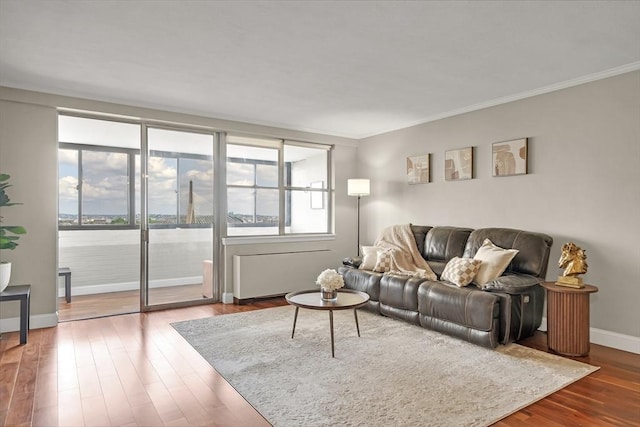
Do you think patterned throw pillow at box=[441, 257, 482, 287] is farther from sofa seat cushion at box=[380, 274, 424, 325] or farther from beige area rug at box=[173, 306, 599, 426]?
beige area rug at box=[173, 306, 599, 426]

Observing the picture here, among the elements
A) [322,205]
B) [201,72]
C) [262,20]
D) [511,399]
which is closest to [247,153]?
[322,205]

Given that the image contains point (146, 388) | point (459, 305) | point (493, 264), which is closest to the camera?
point (146, 388)

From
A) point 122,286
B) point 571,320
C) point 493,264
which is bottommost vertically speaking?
point 122,286

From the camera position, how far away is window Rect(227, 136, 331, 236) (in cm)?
539

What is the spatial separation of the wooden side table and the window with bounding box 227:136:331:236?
3.54 metres

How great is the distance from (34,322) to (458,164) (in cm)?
499

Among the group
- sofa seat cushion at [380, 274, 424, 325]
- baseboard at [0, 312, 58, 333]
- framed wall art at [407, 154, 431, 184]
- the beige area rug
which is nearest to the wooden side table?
the beige area rug

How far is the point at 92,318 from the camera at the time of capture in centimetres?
446

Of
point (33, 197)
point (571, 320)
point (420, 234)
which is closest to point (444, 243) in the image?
point (420, 234)

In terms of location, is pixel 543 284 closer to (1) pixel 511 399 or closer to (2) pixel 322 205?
(1) pixel 511 399

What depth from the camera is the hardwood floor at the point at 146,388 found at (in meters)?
2.23

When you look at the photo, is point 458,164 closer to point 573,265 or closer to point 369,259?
point 369,259

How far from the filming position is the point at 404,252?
15.6 feet

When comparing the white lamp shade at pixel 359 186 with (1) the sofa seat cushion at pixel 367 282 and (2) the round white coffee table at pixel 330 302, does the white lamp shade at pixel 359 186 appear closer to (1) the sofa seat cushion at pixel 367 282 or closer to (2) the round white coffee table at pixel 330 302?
(1) the sofa seat cushion at pixel 367 282
